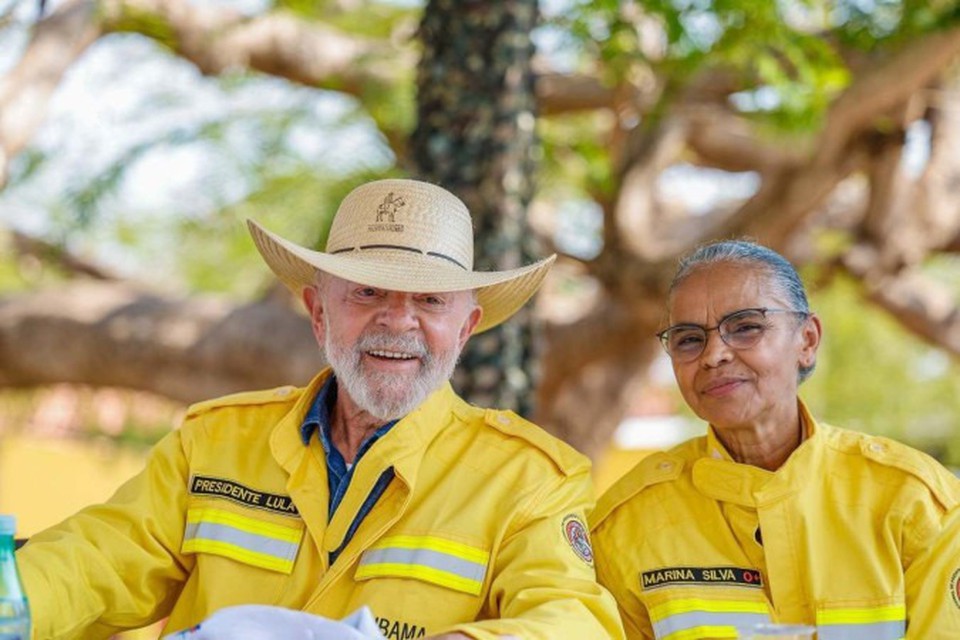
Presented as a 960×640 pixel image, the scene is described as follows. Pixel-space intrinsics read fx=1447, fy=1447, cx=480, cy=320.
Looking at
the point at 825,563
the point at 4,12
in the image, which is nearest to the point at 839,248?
the point at 4,12

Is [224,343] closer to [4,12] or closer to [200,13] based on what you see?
[200,13]

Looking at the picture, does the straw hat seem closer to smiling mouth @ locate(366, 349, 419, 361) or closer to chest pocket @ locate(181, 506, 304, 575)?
smiling mouth @ locate(366, 349, 419, 361)

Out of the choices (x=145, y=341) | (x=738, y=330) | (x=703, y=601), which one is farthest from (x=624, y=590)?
(x=145, y=341)

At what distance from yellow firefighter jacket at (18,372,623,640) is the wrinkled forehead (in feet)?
1.42

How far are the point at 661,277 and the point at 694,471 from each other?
3960 mm

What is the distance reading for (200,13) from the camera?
779 centimetres

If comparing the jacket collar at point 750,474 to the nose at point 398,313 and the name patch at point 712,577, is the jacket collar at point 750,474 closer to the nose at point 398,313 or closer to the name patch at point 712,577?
the name patch at point 712,577

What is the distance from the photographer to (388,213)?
3.29 m

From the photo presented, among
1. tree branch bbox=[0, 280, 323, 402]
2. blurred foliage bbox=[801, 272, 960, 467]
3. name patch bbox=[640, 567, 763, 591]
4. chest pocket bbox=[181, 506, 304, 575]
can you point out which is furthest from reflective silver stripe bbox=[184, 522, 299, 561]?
blurred foliage bbox=[801, 272, 960, 467]

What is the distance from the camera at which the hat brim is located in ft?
10.2

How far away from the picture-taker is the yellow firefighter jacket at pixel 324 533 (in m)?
3.02

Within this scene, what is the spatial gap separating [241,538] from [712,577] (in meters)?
1.06

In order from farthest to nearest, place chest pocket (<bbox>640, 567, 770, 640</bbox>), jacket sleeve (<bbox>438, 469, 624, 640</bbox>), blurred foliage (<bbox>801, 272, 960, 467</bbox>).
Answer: blurred foliage (<bbox>801, 272, 960, 467</bbox>) → chest pocket (<bbox>640, 567, 770, 640</bbox>) → jacket sleeve (<bbox>438, 469, 624, 640</bbox>)

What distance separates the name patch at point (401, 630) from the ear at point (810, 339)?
1115 mm
